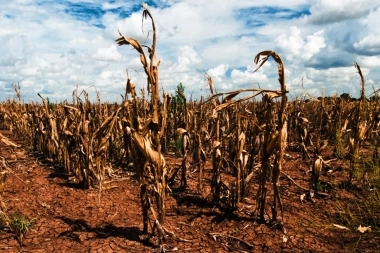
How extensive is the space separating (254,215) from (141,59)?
245 centimetres

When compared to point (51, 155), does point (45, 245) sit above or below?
below

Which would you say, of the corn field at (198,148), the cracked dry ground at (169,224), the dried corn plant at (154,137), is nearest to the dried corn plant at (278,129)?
the corn field at (198,148)

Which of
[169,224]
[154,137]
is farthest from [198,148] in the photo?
[154,137]

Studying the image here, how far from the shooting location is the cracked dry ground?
3550 mm

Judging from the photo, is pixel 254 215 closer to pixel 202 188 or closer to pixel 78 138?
pixel 202 188

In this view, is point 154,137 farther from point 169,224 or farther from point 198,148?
point 198,148

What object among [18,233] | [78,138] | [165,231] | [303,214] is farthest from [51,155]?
[303,214]

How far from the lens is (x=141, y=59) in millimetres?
3209

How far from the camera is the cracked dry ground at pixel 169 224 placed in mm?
3550

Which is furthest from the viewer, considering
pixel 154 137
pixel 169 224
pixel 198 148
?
pixel 198 148

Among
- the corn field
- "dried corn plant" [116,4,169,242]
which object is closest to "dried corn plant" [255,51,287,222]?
the corn field

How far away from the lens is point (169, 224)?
4.07 m

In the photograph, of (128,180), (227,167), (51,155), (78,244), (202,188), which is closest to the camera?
(78,244)

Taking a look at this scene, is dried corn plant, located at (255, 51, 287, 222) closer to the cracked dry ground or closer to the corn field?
the corn field
